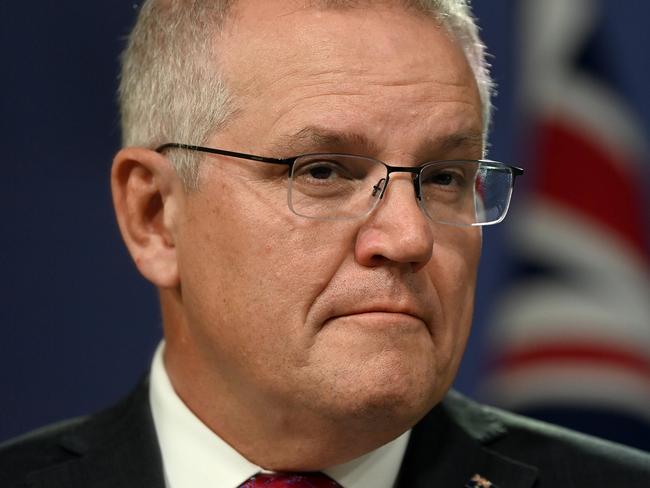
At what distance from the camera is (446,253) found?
7.05 feet

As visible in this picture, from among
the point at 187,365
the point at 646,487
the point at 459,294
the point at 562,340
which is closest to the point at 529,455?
the point at 646,487

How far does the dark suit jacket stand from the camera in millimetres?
2365

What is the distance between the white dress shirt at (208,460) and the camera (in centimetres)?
226

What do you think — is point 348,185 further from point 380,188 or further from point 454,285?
point 454,285

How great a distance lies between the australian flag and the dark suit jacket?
86cm

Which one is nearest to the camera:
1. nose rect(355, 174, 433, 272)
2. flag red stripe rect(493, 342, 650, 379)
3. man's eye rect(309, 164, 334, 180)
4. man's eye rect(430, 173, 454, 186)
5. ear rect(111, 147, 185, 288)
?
nose rect(355, 174, 433, 272)

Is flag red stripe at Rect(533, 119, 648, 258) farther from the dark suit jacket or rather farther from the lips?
the lips

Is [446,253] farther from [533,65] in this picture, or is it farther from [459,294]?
[533,65]

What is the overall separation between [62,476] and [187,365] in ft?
1.24

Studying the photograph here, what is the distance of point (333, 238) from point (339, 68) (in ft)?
1.12

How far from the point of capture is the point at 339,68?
6.84ft

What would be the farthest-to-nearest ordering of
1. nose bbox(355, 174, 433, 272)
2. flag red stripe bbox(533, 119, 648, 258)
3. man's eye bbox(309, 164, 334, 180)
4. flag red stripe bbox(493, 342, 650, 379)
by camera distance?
flag red stripe bbox(533, 119, 648, 258), flag red stripe bbox(493, 342, 650, 379), man's eye bbox(309, 164, 334, 180), nose bbox(355, 174, 433, 272)

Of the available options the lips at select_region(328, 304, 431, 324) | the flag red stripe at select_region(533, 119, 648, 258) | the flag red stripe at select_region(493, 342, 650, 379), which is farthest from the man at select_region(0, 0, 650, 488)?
the flag red stripe at select_region(533, 119, 648, 258)

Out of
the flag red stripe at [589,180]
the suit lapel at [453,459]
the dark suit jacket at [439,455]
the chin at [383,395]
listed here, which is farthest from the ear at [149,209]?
the flag red stripe at [589,180]
